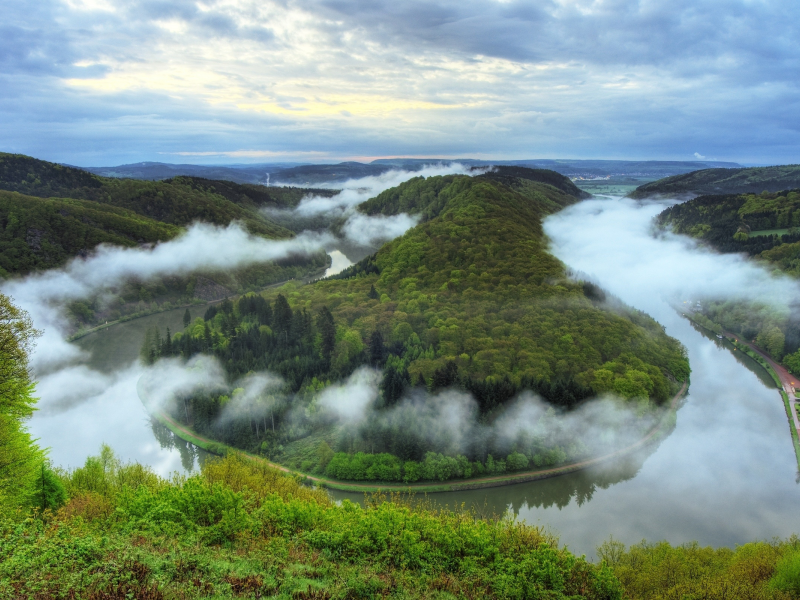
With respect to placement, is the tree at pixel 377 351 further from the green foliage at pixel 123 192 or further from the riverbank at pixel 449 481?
the green foliage at pixel 123 192

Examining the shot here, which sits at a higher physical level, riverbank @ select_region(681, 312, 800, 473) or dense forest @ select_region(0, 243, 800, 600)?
dense forest @ select_region(0, 243, 800, 600)

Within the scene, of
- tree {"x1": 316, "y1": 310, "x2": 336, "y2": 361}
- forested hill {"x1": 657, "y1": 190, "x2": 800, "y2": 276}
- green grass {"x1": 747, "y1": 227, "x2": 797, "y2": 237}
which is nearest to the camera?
tree {"x1": 316, "y1": 310, "x2": 336, "y2": 361}

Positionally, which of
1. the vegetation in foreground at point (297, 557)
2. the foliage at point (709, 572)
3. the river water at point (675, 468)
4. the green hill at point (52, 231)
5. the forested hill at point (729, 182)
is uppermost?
the forested hill at point (729, 182)

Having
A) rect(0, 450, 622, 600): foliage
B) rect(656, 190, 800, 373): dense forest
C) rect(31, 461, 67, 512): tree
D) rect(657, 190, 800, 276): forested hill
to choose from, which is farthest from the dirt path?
rect(31, 461, 67, 512): tree

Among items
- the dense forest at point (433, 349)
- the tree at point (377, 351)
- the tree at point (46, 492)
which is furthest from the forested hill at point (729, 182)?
the tree at point (46, 492)

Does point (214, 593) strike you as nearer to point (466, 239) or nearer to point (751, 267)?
point (466, 239)

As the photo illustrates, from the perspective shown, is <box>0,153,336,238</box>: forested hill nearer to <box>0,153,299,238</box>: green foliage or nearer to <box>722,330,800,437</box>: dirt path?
<box>0,153,299,238</box>: green foliage
